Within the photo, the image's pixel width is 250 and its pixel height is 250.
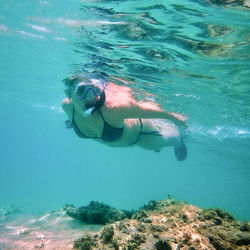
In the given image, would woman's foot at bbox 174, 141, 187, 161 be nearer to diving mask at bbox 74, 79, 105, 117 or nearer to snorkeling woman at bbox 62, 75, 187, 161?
snorkeling woman at bbox 62, 75, 187, 161

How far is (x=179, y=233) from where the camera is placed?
367 centimetres

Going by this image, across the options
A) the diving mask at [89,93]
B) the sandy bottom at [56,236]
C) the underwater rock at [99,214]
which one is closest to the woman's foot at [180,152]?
the underwater rock at [99,214]

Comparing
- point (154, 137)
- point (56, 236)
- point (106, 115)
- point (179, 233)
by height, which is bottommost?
point (179, 233)

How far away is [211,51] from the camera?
9.16m

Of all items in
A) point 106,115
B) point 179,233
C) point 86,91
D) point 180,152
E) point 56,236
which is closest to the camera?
point 179,233

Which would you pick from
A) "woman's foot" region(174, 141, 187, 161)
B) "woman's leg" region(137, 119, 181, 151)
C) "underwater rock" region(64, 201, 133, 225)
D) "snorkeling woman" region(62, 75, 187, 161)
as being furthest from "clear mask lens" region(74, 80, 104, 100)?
"woman's foot" region(174, 141, 187, 161)

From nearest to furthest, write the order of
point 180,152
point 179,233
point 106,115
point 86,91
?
point 179,233
point 86,91
point 106,115
point 180,152

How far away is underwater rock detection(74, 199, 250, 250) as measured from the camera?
342 centimetres

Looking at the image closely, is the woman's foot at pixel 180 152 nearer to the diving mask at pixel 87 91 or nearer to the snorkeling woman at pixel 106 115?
the snorkeling woman at pixel 106 115

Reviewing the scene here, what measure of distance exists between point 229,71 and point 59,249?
9.42 metres

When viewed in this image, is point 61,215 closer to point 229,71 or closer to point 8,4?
point 229,71

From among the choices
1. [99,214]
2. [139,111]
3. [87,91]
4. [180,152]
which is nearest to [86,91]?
[87,91]

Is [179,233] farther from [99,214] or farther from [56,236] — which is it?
[56,236]

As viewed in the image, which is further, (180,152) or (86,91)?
(180,152)
